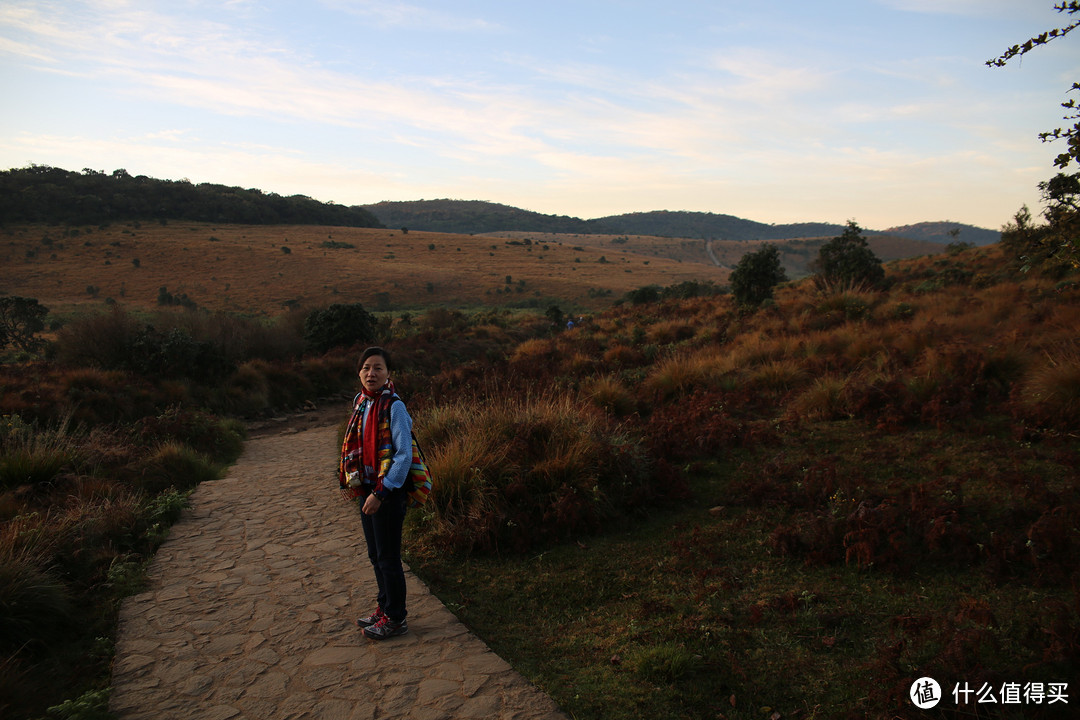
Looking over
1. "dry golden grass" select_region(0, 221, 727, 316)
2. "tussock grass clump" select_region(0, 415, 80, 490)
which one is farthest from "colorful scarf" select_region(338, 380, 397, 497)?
"dry golden grass" select_region(0, 221, 727, 316)

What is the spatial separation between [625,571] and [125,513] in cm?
491

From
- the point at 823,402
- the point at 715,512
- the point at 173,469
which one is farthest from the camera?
the point at 173,469

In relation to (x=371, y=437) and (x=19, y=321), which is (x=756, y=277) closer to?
(x=371, y=437)

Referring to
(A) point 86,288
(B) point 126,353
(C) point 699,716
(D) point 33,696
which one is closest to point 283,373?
(B) point 126,353

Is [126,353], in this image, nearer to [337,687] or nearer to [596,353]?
[596,353]

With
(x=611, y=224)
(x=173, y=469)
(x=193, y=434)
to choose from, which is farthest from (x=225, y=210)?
(x=611, y=224)

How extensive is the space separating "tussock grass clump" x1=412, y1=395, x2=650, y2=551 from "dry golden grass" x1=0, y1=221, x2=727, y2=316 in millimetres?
33668

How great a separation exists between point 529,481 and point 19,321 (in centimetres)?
2032

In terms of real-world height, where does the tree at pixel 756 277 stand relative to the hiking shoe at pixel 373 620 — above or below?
above

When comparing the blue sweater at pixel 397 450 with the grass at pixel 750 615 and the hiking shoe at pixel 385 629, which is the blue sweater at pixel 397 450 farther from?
the grass at pixel 750 615

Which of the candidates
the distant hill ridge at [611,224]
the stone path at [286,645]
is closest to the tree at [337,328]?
the stone path at [286,645]

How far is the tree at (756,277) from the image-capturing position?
21688 millimetres

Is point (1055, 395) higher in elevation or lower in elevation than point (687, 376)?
higher

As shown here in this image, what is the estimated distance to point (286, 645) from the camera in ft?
13.1
